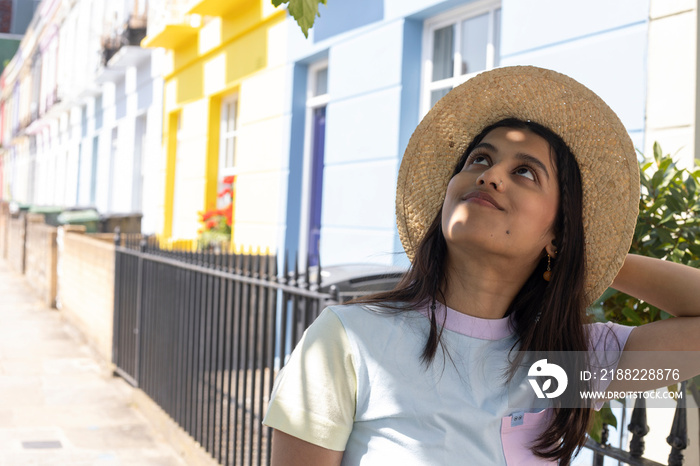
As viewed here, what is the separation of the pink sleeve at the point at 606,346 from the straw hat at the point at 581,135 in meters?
0.10

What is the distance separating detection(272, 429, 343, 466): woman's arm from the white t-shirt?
17mm

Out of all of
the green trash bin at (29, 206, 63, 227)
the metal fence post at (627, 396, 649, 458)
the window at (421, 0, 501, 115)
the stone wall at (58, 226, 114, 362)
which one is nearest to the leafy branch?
the metal fence post at (627, 396, 649, 458)

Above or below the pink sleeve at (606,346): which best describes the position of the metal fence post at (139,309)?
below

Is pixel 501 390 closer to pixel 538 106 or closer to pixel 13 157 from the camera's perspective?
pixel 538 106

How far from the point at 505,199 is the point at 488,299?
0.26 m

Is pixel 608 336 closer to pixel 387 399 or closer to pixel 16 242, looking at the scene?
pixel 387 399

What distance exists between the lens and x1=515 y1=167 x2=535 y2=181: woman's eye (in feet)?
6.18

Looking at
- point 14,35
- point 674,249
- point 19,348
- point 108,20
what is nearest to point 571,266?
point 674,249

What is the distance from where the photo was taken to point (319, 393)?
161 centimetres

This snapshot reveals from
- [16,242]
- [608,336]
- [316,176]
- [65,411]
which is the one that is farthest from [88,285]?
[16,242]

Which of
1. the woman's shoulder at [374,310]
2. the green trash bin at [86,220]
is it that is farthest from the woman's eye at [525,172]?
the green trash bin at [86,220]

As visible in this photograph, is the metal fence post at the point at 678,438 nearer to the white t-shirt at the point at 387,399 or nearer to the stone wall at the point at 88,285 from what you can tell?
the white t-shirt at the point at 387,399

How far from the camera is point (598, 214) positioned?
Result: 201cm

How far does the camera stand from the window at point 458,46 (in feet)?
19.0
